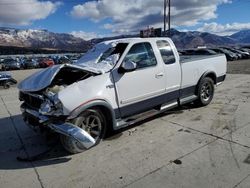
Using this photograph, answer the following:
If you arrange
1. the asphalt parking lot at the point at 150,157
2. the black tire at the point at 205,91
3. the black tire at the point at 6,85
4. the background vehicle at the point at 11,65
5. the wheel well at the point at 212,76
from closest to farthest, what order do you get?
the asphalt parking lot at the point at 150,157 → the black tire at the point at 205,91 → the wheel well at the point at 212,76 → the black tire at the point at 6,85 → the background vehicle at the point at 11,65

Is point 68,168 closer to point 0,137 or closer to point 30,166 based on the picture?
Answer: point 30,166

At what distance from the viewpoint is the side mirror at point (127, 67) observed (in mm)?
4793

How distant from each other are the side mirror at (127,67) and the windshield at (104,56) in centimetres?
19

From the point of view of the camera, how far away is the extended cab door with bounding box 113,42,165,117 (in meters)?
4.95

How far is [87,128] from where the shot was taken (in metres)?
4.54

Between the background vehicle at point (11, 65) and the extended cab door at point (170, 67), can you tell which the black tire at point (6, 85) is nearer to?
the extended cab door at point (170, 67)

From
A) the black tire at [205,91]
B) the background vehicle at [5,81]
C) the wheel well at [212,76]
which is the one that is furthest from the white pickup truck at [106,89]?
the background vehicle at [5,81]

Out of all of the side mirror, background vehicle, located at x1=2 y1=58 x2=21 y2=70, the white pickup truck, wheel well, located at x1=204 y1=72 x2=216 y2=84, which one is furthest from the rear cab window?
background vehicle, located at x1=2 y1=58 x2=21 y2=70

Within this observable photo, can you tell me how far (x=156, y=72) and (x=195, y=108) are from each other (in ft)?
7.09

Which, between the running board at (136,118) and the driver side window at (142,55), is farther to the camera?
the driver side window at (142,55)

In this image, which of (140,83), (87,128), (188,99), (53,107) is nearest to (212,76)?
(188,99)

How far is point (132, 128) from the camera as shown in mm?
5680

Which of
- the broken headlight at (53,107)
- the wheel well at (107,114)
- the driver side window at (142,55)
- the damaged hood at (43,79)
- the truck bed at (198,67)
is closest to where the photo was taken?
the broken headlight at (53,107)

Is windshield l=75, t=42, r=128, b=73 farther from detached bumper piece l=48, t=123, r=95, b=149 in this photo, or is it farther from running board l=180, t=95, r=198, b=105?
running board l=180, t=95, r=198, b=105
